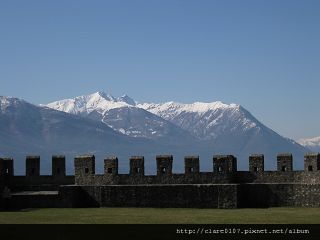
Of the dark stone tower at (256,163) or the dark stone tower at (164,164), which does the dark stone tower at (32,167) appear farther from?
the dark stone tower at (256,163)

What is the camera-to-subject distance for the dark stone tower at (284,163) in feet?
169

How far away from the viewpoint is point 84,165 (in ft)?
176

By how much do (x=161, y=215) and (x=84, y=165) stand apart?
493 inches

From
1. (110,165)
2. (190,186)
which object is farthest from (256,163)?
(110,165)

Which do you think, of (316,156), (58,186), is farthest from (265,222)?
(58,186)

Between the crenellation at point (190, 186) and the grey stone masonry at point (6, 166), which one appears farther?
the grey stone masonry at point (6, 166)

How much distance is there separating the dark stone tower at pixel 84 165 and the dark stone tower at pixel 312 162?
13333 mm

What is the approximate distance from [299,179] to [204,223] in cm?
1680

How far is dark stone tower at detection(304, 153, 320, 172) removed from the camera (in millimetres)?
50616

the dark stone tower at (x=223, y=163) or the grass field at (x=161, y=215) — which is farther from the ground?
the dark stone tower at (x=223, y=163)

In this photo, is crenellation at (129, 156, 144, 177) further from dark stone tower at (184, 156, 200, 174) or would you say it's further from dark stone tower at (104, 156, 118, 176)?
dark stone tower at (184, 156, 200, 174)

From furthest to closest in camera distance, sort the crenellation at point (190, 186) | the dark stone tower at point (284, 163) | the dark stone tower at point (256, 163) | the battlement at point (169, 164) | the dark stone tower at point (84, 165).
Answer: the dark stone tower at point (84, 165)
the dark stone tower at point (256, 163)
the dark stone tower at point (284, 163)
the battlement at point (169, 164)
the crenellation at point (190, 186)

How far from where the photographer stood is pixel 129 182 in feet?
173

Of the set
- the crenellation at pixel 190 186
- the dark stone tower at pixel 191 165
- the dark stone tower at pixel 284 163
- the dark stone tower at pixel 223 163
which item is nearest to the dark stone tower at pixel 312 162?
the crenellation at pixel 190 186
